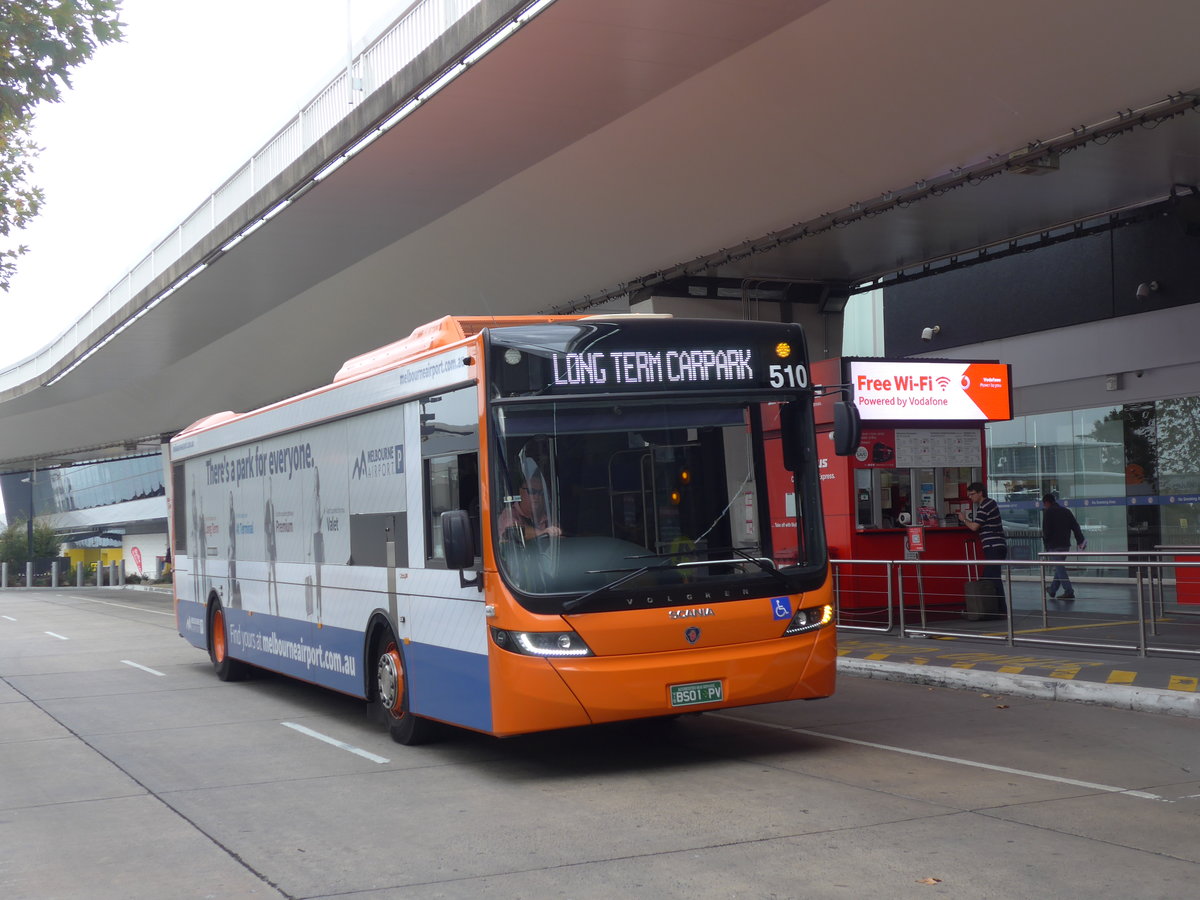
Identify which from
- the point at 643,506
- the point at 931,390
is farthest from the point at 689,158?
the point at 643,506

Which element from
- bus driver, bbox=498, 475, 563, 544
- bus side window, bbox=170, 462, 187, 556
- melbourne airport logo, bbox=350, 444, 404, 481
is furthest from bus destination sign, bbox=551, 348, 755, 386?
bus side window, bbox=170, 462, 187, 556

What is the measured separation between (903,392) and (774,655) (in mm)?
9330

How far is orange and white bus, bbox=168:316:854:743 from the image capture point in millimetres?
8281

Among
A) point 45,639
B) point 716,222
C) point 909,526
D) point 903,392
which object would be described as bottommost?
point 45,639

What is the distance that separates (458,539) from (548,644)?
87cm

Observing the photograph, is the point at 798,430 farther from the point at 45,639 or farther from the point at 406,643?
the point at 45,639

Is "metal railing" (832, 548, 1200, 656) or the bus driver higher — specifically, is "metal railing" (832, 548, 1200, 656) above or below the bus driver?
below

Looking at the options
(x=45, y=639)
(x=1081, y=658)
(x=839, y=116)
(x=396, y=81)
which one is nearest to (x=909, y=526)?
(x=1081, y=658)

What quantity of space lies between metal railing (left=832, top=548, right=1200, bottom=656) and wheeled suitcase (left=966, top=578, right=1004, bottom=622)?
0.13 ft

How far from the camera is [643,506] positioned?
28.0 feet

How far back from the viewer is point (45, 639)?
78.1 feet

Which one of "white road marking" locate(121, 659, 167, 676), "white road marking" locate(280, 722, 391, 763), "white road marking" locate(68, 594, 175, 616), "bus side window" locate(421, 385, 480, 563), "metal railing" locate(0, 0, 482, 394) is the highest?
"metal railing" locate(0, 0, 482, 394)

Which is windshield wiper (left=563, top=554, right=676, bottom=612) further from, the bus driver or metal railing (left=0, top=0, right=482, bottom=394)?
metal railing (left=0, top=0, right=482, bottom=394)

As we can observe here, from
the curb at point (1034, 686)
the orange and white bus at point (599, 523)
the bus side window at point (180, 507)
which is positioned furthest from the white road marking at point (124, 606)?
the orange and white bus at point (599, 523)
